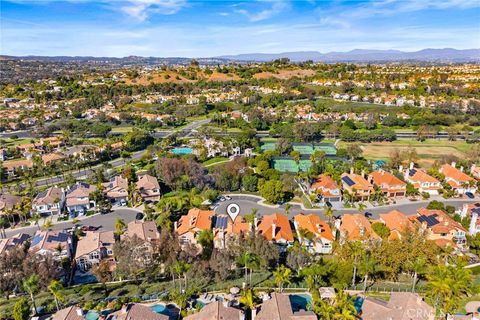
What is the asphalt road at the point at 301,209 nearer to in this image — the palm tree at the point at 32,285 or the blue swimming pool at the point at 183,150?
the palm tree at the point at 32,285

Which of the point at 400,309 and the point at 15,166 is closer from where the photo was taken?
the point at 400,309

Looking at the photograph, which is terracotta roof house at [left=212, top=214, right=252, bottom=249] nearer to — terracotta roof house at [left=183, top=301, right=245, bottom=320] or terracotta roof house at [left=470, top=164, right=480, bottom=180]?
terracotta roof house at [left=183, top=301, right=245, bottom=320]

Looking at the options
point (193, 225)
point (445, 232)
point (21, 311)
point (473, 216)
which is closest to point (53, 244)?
point (21, 311)

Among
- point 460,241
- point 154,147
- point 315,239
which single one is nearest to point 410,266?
point 315,239

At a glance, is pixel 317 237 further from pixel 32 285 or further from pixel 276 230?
pixel 32 285

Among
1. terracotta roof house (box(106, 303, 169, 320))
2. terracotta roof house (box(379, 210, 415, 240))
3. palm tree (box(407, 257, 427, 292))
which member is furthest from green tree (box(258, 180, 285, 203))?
terracotta roof house (box(106, 303, 169, 320))

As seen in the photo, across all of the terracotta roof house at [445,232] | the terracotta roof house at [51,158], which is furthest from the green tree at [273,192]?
the terracotta roof house at [51,158]
